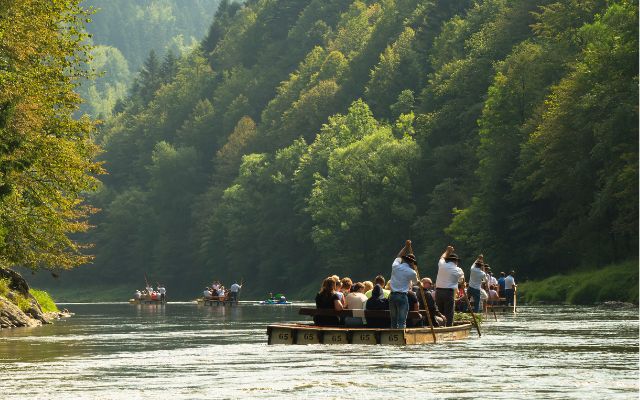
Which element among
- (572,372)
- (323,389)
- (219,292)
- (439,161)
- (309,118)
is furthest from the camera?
(309,118)

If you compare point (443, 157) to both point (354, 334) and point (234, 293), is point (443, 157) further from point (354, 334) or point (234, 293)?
point (354, 334)

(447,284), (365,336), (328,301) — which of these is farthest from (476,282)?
(365,336)

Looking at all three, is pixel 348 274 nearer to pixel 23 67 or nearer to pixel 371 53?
pixel 371 53

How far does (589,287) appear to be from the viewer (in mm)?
76688

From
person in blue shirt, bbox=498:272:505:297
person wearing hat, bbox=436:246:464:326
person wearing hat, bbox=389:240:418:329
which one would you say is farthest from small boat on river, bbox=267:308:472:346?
person in blue shirt, bbox=498:272:505:297

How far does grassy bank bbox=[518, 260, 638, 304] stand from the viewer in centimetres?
7262

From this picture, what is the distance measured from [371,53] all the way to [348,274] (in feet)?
182

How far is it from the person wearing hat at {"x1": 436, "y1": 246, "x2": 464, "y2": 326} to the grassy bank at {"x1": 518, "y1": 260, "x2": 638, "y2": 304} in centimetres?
2842

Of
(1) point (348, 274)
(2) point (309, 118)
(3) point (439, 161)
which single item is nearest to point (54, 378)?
(3) point (439, 161)

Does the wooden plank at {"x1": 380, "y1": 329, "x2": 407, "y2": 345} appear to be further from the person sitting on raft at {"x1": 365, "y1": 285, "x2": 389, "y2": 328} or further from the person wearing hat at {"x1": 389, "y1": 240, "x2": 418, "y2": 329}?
the person sitting on raft at {"x1": 365, "y1": 285, "x2": 389, "y2": 328}

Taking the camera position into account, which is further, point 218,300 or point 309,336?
point 218,300

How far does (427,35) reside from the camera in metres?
162

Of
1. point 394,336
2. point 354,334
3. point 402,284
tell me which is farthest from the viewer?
point 402,284

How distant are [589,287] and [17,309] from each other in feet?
104
